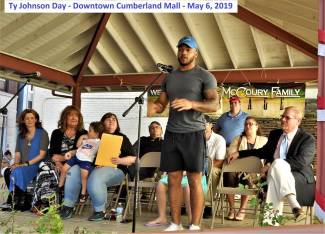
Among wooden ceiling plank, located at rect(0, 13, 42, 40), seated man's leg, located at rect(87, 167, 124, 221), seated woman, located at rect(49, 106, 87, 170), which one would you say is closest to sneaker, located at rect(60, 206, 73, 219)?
seated man's leg, located at rect(87, 167, 124, 221)

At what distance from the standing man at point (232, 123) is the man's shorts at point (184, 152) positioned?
2.44 meters

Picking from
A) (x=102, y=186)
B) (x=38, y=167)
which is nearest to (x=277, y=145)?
(x=102, y=186)

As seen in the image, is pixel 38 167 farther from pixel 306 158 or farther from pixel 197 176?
pixel 306 158

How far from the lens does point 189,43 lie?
3340 mm

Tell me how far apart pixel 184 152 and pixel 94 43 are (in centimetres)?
559

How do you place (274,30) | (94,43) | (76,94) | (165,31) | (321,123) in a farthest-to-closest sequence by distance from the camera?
(76,94), (94,43), (165,31), (274,30), (321,123)

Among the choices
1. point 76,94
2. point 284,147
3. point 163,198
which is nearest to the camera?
point 284,147

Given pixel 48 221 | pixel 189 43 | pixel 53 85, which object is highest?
pixel 53 85

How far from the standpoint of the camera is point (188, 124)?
3.41 metres

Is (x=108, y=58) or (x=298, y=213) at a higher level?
(x=108, y=58)

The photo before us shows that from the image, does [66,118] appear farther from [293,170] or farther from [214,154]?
[293,170]

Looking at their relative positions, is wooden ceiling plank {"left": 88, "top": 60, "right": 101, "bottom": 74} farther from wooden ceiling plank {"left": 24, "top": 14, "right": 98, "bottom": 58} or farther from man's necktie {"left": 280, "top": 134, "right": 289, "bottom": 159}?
man's necktie {"left": 280, "top": 134, "right": 289, "bottom": 159}

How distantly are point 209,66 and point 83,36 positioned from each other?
237cm

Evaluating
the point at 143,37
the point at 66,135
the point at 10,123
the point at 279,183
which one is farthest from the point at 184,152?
the point at 10,123
